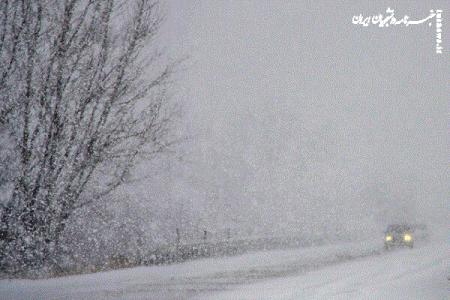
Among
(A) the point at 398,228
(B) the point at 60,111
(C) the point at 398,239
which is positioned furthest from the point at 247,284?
(A) the point at 398,228

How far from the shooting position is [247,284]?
13.9 meters

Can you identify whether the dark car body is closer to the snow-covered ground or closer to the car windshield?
the car windshield

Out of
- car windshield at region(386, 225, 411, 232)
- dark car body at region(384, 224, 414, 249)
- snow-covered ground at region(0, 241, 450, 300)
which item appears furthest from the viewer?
car windshield at region(386, 225, 411, 232)

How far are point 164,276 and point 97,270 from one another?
10.1 feet

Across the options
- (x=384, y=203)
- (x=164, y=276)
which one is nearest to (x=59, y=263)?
(x=164, y=276)

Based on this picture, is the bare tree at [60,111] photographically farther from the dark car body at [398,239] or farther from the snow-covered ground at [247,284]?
the dark car body at [398,239]

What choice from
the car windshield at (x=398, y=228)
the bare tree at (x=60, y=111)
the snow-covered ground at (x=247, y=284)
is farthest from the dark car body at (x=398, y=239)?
the bare tree at (x=60, y=111)

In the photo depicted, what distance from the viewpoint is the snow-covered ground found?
11750 mm

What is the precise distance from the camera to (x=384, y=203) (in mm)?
71562

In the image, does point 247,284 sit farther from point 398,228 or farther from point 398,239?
point 398,228

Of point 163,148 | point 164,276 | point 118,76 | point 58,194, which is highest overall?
point 118,76

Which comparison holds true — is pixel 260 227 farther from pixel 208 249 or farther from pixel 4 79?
pixel 4 79

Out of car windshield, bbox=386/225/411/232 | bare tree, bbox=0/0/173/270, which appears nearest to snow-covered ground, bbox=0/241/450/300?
bare tree, bbox=0/0/173/270

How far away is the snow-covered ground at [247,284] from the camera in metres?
11.8
